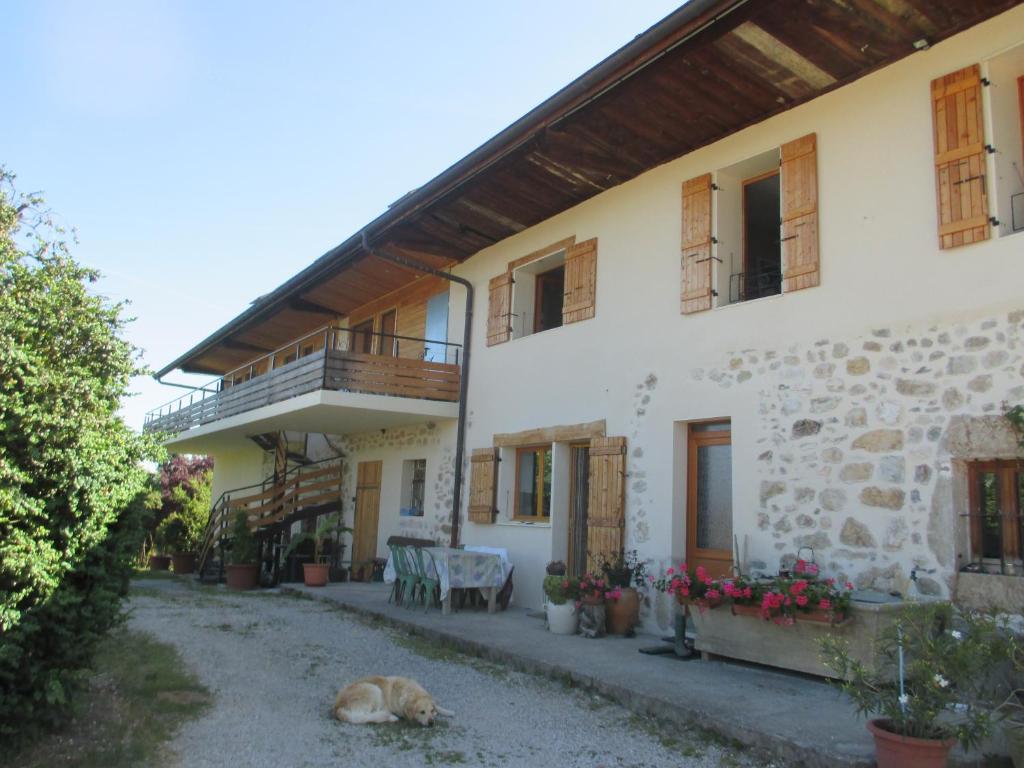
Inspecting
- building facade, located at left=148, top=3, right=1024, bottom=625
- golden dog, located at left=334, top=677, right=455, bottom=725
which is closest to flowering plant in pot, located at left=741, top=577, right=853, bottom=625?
building facade, located at left=148, top=3, right=1024, bottom=625

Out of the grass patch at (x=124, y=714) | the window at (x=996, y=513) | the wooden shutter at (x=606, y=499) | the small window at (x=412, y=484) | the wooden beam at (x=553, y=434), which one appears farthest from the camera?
the small window at (x=412, y=484)

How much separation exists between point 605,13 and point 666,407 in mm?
3979

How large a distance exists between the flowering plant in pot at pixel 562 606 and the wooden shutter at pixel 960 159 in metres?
4.61

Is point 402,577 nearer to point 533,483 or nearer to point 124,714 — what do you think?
point 533,483

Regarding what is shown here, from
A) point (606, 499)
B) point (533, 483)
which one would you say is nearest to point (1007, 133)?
point (606, 499)

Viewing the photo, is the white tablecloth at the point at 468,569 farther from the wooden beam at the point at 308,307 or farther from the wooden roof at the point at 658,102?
the wooden beam at the point at 308,307

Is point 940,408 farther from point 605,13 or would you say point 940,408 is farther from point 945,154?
point 605,13

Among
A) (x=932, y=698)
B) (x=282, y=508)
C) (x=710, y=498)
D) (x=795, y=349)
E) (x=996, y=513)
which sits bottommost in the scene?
(x=932, y=698)

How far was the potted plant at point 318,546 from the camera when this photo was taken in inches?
485

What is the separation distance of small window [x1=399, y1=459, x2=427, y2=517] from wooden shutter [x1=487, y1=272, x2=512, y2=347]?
273 cm

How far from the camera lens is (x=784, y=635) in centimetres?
593

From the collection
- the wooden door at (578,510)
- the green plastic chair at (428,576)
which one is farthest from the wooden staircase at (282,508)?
the wooden door at (578,510)

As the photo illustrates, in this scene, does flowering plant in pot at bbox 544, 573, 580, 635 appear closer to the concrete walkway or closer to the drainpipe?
the concrete walkway

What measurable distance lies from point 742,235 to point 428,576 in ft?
17.5
